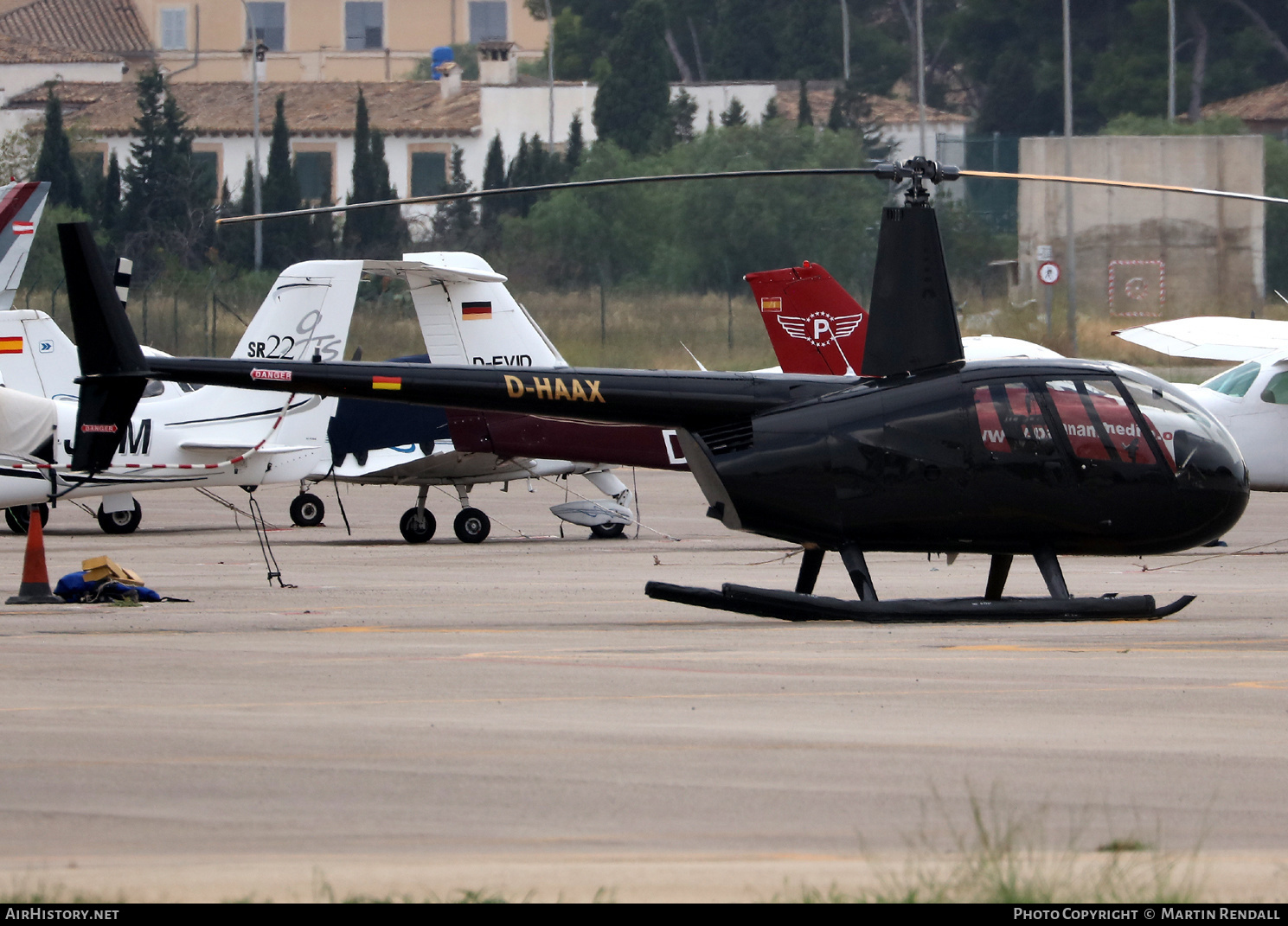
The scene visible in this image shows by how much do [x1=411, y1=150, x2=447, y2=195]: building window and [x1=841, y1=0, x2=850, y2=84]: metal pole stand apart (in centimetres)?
1930

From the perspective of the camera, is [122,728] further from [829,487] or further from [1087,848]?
[829,487]

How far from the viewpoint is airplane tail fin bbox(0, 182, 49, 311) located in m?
28.6

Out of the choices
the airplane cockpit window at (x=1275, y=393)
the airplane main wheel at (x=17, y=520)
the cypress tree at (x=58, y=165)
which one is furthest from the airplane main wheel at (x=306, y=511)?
the cypress tree at (x=58, y=165)

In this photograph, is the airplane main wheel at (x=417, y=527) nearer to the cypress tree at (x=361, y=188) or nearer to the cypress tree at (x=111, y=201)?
the cypress tree at (x=361, y=188)

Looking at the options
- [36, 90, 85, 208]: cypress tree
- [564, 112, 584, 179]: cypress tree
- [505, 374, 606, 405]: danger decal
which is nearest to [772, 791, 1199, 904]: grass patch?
[505, 374, 606, 405]: danger decal

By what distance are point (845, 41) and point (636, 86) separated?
14.6 meters

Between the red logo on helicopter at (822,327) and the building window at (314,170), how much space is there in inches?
2323

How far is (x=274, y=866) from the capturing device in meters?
6.12

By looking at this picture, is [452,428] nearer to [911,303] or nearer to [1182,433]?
[911,303]

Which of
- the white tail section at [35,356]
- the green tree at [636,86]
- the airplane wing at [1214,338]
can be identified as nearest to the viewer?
the airplane wing at [1214,338]

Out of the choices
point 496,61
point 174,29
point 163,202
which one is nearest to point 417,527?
point 163,202

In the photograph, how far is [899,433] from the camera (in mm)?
13406

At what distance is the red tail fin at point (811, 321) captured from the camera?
22.8m

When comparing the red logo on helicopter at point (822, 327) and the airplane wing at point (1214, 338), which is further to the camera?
the airplane wing at point (1214, 338)
